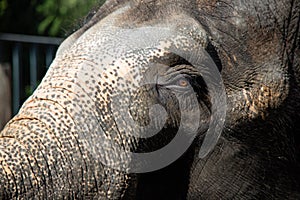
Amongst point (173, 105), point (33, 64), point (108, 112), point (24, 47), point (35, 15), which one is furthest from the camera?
point (35, 15)

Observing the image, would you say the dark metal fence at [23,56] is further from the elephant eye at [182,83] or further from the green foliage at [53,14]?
the elephant eye at [182,83]

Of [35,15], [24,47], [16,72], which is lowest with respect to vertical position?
[16,72]

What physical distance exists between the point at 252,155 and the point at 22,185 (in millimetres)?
714

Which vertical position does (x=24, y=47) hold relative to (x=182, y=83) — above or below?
below

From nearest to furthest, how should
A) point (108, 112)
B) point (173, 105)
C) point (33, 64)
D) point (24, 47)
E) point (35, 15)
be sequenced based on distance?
1. point (108, 112)
2. point (173, 105)
3. point (33, 64)
4. point (24, 47)
5. point (35, 15)

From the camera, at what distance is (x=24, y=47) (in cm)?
579

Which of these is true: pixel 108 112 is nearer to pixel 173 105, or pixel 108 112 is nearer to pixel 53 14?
pixel 173 105

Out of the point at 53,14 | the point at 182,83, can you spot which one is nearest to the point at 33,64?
the point at 53,14

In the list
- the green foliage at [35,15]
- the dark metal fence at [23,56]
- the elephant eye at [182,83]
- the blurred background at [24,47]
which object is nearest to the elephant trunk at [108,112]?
the elephant eye at [182,83]

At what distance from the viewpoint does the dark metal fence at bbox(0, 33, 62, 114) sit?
5.64 m

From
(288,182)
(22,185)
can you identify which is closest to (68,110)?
(22,185)

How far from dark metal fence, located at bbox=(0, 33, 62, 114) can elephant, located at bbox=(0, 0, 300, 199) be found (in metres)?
2.96

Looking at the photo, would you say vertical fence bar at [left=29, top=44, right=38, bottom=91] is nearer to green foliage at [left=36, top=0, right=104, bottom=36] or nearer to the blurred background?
the blurred background

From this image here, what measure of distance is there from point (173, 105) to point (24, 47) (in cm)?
337
